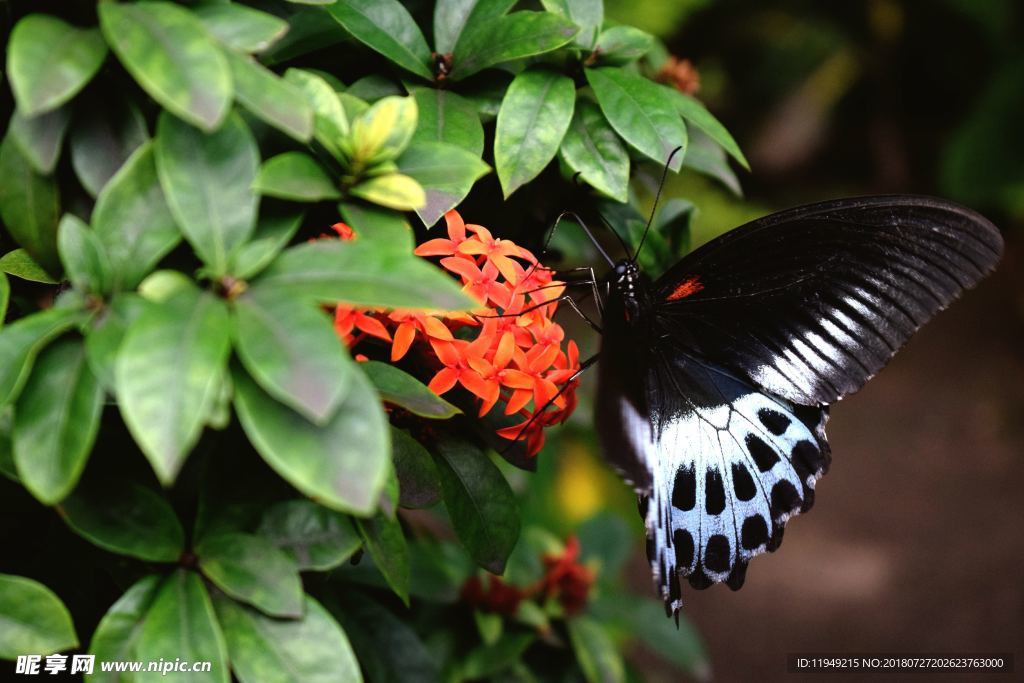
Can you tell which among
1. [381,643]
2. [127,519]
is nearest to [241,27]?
[127,519]

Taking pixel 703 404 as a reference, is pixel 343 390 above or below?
above

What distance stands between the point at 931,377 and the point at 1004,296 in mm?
669

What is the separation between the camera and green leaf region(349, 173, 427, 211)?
2.92 ft

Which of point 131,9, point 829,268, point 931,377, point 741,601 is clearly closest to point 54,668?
point 131,9

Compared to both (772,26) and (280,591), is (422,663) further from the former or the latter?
(772,26)

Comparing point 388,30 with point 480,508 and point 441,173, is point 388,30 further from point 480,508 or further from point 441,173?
point 480,508

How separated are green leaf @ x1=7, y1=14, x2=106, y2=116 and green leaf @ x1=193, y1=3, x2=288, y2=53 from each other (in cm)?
10

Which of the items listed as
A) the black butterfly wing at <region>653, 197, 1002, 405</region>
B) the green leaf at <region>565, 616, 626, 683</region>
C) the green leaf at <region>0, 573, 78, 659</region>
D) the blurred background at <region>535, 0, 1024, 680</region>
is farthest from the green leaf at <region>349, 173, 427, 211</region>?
the blurred background at <region>535, 0, 1024, 680</region>

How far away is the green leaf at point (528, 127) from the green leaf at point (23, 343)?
0.48 m

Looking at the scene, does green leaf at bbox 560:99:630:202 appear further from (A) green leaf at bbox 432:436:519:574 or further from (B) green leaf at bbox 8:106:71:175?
(B) green leaf at bbox 8:106:71:175

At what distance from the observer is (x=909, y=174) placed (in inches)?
225

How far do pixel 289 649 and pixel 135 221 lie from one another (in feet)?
1.35

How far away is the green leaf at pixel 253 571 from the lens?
856 millimetres

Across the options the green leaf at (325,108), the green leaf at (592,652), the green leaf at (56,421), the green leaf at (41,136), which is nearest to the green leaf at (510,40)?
the green leaf at (325,108)
